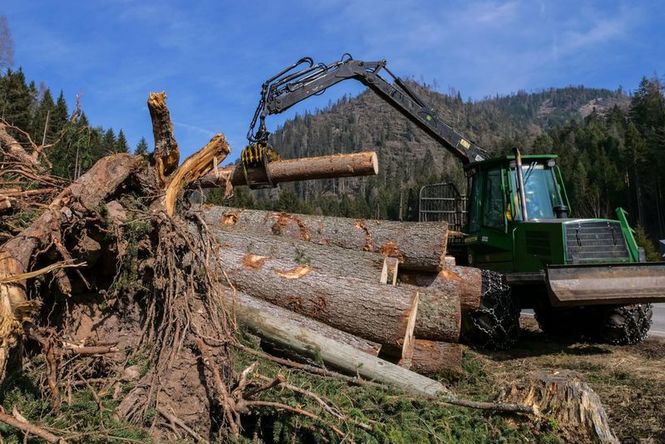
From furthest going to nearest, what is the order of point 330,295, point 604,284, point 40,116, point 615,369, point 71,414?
point 40,116, point 604,284, point 615,369, point 330,295, point 71,414

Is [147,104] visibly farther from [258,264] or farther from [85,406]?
[85,406]

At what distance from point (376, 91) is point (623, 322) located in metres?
5.91

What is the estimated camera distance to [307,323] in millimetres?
5238

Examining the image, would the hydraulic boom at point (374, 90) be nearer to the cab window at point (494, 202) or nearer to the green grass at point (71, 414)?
the cab window at point (494, 202)

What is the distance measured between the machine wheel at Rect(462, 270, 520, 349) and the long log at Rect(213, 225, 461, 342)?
1.24m

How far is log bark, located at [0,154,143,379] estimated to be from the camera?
3051mm

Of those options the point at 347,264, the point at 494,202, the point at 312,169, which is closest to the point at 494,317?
the point at 494,202

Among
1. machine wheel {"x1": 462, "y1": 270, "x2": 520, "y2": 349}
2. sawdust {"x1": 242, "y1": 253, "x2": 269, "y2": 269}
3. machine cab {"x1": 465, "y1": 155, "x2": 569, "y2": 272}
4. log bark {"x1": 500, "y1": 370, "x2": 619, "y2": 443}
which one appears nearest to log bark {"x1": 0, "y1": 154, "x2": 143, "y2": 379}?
sawdust {"x1": 242, "y1": 253, "x2": 269, "y2": 269}

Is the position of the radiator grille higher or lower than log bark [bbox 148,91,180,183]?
lower

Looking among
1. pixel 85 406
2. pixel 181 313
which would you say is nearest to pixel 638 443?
pixel 181 313

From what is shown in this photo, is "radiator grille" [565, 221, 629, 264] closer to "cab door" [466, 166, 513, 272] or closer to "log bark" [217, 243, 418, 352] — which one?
"cab door" [466, 166, 513, 272]

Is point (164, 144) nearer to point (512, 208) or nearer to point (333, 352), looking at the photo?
point (333, 352)

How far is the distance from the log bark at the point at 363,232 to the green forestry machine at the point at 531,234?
772 mm

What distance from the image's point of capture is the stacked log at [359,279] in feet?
17.6
